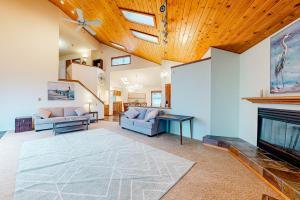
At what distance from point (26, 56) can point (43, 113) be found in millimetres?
2495

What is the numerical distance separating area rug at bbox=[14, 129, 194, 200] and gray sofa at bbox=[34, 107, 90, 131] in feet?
5.63

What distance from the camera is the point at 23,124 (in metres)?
5.25

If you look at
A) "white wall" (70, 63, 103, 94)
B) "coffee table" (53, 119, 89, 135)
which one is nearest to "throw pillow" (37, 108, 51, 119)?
"coffee table" (53, 119, 89, 135)

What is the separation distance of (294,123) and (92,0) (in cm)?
615

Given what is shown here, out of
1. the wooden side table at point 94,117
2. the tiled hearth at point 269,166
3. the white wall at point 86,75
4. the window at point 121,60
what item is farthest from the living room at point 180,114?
the window at point 121,60

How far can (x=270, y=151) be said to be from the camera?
2.76 metres

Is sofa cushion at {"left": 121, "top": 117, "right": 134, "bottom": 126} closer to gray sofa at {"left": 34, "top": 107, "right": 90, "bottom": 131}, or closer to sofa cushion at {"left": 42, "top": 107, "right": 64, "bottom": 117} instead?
gray sofa at {"left": 34, "top": 107, "right": 90, "bottom": 131}

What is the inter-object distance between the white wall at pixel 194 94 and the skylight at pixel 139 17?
1.74 m

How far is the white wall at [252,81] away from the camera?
9.96ft

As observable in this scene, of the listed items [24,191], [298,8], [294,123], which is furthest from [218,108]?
[24,191]

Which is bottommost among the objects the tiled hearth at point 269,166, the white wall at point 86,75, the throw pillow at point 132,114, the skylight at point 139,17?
the tiled hearth at point 269,166

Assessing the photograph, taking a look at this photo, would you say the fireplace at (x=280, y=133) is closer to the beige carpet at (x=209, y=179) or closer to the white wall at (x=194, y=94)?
the beige carpet at (x=209, y=179)

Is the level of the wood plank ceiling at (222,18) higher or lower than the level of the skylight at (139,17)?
lower

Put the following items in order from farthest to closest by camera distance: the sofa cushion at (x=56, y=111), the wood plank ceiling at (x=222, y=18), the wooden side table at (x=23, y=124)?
the sofa cushion at (x=56, y=111), the wooden side table at (x=23, y=124), the wood plank ceiling at (x=222, y=18)
